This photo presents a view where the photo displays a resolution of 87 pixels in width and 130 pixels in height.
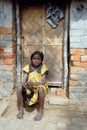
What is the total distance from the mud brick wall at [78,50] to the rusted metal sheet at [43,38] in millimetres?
534

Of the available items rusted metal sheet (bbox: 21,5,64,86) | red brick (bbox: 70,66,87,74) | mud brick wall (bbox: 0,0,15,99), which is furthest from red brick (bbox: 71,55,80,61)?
mud brick wall (bbox: 0,0,15,99)

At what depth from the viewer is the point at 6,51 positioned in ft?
18.9

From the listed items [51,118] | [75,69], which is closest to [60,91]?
[75,69]

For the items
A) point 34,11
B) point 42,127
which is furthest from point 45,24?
point 42,127

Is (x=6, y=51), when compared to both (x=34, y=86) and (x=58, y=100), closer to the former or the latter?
(x=34, y=86)

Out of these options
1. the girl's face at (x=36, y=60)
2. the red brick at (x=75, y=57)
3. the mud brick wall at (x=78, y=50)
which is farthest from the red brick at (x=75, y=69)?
the girl's face at (x=36, y=60)

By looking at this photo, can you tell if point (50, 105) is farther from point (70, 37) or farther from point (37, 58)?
point (70, 37)

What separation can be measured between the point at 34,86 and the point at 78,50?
3.74 ft

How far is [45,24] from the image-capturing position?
19.7 feet

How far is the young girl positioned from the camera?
4.89 meters

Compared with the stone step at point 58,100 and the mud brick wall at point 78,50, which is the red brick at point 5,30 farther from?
the stone step at point 58,100

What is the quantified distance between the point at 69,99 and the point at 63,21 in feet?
5.29

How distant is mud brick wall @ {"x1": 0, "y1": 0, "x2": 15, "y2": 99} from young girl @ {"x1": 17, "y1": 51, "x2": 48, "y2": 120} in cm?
61

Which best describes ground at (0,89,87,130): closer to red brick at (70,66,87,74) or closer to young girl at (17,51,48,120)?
young girl at (17,51,48,120)
